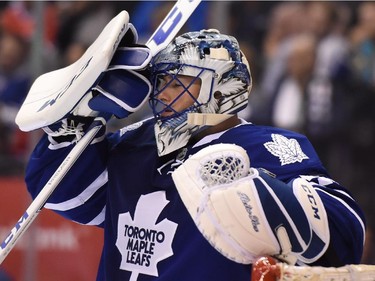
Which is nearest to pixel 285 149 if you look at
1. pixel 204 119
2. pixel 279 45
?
pixel 204 119

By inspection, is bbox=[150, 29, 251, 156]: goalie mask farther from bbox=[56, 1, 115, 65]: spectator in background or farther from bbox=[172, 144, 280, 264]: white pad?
bbox=[56, 1, 115, 65]: spectator in background

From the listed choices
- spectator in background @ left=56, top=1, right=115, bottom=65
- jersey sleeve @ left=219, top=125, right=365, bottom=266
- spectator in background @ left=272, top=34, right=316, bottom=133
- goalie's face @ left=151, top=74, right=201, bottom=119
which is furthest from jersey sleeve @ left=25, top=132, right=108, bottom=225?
spectator in background @ left=56, top=1, right=115, bottom=65

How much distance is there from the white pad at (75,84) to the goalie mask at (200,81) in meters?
0.14

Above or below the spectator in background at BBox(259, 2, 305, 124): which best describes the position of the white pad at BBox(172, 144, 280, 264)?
above

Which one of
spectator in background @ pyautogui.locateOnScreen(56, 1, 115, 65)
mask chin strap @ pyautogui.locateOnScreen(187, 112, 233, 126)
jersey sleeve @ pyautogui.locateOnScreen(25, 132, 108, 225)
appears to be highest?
mask chin strap @ pyautogui.locateOnScreen(187, 112, 233, 126)

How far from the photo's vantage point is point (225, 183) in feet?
6.55

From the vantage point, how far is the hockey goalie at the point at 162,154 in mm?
2268

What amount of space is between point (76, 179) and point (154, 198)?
25 cm

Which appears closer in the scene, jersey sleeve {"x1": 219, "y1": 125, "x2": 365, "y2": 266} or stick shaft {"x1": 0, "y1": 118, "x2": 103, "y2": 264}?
jersey sleeve {"x1": 219, "y1": 125, "x2": 365, "y2": 266}

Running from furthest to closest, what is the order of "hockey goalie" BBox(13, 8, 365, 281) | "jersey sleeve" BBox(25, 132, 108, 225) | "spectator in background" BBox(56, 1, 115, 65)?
"spectator in background" BBox(56, 1, 115, 65) < "jersey sleeve" BBox(25, 132, 108, 225) < "hockey goalie" BBox(13, 8, 365, 281)

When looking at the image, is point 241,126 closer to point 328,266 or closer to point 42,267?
point 328,266

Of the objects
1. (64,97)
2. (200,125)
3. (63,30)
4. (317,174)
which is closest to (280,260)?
(317,174)

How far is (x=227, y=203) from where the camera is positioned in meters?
1.96

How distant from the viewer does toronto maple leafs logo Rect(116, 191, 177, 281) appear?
2.44 meters
